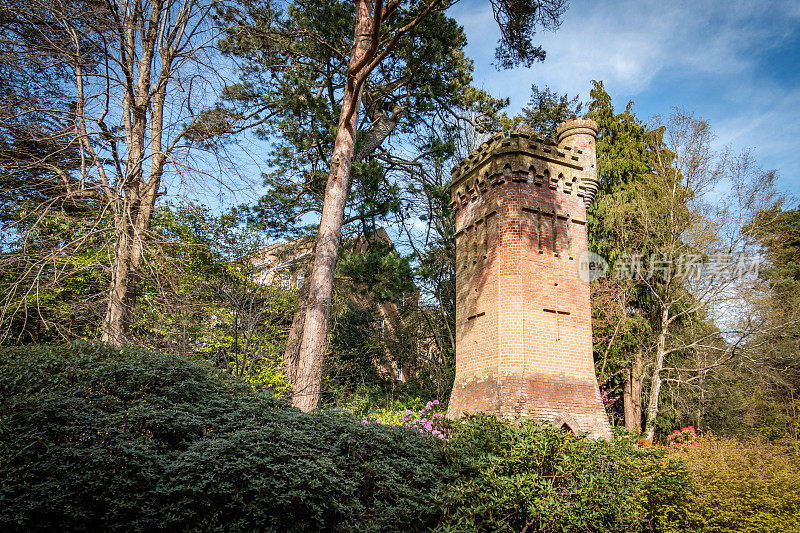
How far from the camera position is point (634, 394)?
14109 millimetres

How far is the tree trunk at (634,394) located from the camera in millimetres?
13891

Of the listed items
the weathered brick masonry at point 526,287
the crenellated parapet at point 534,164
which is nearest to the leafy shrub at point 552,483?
the weathered brick masonry at point 526,287

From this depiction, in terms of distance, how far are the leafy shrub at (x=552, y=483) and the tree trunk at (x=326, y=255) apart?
10.5ft

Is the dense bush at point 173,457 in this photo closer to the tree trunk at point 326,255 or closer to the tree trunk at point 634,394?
the tree trunk at point 326,255

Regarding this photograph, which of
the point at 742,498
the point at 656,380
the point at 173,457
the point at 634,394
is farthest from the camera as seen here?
the point at 634,394

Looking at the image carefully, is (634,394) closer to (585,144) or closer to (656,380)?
(656,380)

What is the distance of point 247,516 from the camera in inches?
138

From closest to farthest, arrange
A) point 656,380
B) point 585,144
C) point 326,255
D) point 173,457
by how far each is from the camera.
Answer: point 173,457, point 326,255, point 585,144, point 656,380

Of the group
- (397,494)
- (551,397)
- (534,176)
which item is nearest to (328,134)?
(534,176)

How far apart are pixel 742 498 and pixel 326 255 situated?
25.0 ft

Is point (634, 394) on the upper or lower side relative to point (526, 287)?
lower

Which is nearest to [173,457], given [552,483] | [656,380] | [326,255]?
[552,483]

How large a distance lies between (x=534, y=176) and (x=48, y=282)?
8.88 meters

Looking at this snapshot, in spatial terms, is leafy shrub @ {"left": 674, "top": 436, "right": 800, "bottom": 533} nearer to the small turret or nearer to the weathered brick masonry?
the weathered brick masonry
